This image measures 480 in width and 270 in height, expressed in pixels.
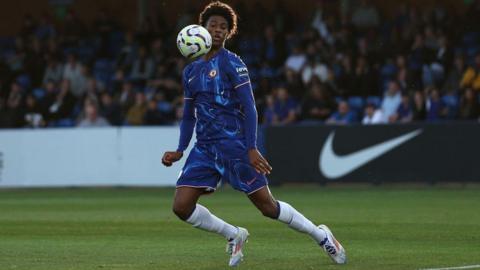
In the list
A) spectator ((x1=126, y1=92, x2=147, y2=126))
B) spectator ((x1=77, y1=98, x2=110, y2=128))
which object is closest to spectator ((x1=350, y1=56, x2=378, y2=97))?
spectator ((x1=126, y1=92, x2=147, y2=126))

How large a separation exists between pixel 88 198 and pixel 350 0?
1136cm

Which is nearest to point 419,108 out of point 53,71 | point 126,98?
point 126,98

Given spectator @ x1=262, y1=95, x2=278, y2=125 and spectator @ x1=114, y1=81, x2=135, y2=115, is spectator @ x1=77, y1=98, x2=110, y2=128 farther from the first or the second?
A: spectator @ x1=262, y1=95, x2=278, y2=125

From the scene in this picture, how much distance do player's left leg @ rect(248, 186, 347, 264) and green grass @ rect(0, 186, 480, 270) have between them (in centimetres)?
16

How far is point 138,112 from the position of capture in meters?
27.7

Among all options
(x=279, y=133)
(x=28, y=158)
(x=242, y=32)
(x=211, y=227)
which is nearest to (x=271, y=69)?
(x=242, y=32)

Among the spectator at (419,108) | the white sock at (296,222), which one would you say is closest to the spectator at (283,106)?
the spectator at (419,108)

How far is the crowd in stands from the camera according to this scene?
2545 centimetres

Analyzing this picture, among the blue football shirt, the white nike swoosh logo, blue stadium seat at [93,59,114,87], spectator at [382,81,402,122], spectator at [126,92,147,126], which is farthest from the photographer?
blue stadium seat at [93,59,114,87]

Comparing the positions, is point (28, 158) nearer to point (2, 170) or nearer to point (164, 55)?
point (2, 170)

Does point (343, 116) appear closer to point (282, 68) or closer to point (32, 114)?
point (282, 68)

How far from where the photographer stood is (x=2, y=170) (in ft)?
85.5

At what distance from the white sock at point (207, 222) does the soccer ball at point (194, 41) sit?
1.36 metres

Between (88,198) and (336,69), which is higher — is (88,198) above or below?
below
